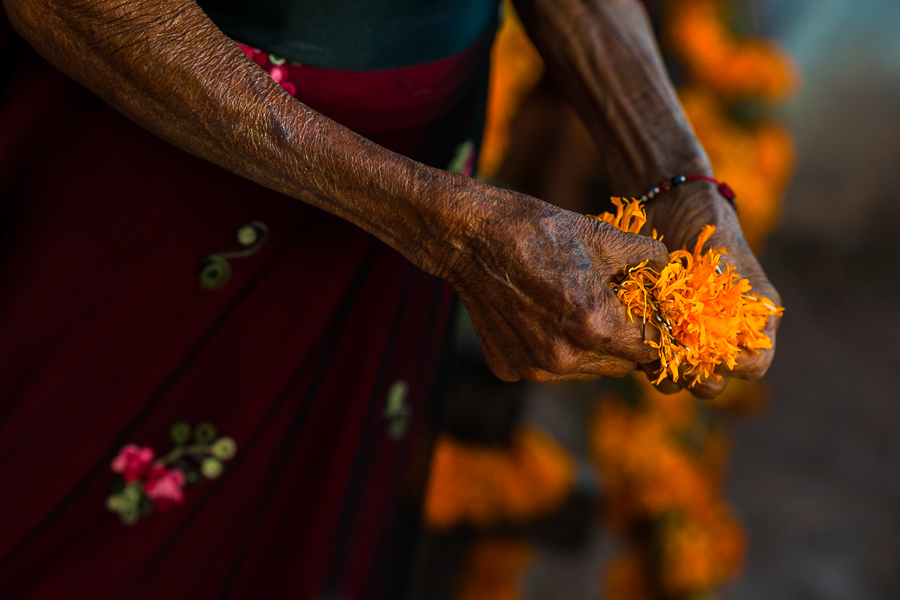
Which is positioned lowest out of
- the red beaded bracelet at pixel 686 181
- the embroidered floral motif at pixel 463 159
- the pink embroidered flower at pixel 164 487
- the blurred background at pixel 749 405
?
the blurred background at pixel 749 405

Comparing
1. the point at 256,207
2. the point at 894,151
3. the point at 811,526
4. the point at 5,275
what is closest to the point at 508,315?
the point at 256,207

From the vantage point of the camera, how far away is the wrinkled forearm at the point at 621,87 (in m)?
1.00

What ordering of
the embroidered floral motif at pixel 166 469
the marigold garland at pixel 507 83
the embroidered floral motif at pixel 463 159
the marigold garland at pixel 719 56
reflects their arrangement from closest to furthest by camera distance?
the embroidered floral motif at pixel 166 469 → the embroidered floral motif at pixel 463 159 → the marigold garland at pixel 507 83 → the marigold garland at pixel 719 56

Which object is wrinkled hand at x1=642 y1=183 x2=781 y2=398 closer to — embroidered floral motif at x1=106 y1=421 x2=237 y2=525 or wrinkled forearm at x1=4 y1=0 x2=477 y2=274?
wrinkled forearm at x1=4 y1=0 x2=477 y2=274

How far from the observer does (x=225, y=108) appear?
0.69 m

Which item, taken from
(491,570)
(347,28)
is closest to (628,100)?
(347,28)

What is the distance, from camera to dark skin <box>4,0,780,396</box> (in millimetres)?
683

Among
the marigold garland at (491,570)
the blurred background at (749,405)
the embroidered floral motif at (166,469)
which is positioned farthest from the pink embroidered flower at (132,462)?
the marigold garland at (491,570)

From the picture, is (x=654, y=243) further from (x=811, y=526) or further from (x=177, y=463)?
(x=811, y=526)

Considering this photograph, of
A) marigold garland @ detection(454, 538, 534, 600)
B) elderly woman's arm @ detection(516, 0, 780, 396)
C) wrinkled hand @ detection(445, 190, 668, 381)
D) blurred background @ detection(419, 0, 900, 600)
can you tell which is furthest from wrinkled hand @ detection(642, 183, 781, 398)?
marigold garland @ detection(454, 538, 534, 600)

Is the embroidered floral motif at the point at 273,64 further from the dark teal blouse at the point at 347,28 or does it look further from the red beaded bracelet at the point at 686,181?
the red beaded bracelet at the point at 686,181

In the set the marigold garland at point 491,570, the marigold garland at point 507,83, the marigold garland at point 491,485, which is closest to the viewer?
the marigold garland at point 491,485

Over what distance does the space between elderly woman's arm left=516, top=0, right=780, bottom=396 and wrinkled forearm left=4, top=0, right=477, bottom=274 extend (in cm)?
37

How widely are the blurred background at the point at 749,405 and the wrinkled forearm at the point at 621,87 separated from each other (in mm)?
882
